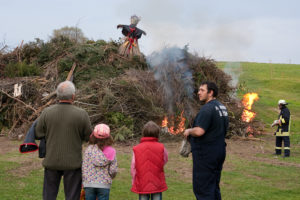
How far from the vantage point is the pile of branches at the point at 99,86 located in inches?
524

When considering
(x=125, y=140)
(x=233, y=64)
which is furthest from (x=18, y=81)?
(x=233, y=64)

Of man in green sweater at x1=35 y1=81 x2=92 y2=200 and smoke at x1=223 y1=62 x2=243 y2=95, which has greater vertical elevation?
smoke at x1=223 y1=62 x2=243 y2=95

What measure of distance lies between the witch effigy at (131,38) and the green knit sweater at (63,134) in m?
12.5

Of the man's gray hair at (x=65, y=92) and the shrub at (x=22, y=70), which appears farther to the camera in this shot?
the shrub at (x=22, y=70)

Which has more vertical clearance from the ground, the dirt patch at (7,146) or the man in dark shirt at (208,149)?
the man in dark shirt at (208,149)

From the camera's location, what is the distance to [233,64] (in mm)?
19953

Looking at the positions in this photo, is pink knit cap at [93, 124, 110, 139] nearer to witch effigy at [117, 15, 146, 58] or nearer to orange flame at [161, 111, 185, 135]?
orange flame at [161, 111, 185, 135]

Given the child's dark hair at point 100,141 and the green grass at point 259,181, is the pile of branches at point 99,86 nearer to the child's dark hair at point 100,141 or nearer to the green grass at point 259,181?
the green grass at point 259,181

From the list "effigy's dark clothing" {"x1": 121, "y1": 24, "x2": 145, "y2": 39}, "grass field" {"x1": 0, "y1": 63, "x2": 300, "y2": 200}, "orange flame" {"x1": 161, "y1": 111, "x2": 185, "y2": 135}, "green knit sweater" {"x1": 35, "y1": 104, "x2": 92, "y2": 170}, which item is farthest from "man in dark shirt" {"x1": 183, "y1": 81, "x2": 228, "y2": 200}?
"effigy's dark clothing" {"x1": 121, "y1": 24, "x2": 145, "y2": 39}

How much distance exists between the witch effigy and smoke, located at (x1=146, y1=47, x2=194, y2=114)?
1.80m

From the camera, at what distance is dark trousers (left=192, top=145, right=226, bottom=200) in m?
4.36

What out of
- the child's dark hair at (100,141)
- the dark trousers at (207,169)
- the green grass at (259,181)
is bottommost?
the green grass at (259,181)

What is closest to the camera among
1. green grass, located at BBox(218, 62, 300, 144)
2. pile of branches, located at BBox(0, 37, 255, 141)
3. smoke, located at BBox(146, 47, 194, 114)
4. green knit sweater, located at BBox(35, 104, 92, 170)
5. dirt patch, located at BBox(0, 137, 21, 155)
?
green knit sweater, located at BBox(35, 104, 92, 170)

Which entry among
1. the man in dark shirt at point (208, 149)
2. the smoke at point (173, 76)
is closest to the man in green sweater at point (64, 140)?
the man in dark shirt at point (208, 149)
